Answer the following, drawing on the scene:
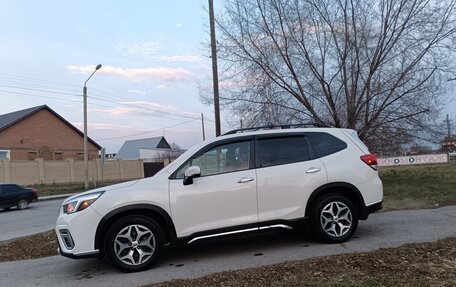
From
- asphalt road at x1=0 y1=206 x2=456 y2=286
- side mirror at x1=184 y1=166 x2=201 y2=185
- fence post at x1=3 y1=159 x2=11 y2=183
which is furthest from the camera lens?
fence post at x1=3 y1=159 x2=11 y2=183

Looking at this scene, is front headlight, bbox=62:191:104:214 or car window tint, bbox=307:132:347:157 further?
car window tint, bbox=307:132:347:157

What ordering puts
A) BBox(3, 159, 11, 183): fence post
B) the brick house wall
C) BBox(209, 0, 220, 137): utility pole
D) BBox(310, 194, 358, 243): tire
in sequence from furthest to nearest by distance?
the brick house wall
BBox(3, 159, 11, 183): fence post
BBox(209, 0, 220, 137): utility pole
BBox(310, 194, 358, 243): tire

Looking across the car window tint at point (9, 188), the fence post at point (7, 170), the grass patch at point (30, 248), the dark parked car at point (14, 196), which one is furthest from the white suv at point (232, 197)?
the fence post at point (7, 170)

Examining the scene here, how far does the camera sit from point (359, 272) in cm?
484

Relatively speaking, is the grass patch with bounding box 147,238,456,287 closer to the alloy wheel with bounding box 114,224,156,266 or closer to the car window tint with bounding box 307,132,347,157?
the alloy wheel with bounding box 114,224,156,266

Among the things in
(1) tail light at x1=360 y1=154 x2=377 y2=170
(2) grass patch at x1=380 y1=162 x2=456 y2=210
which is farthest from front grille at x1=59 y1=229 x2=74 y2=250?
(2) grass patch at x1=380 y1=162 x2=456 y2=210

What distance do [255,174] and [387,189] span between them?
8353 mm

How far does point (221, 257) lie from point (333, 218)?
5.73 ft

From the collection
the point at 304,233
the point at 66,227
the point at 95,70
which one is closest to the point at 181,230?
the point at 66,227

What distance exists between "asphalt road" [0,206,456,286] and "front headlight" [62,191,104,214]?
3.00 ft

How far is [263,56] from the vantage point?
13312mm

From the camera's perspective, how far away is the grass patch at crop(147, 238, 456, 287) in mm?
4543

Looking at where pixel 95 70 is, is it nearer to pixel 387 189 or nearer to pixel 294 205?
pixel 387 189

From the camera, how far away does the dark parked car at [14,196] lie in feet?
73.9
